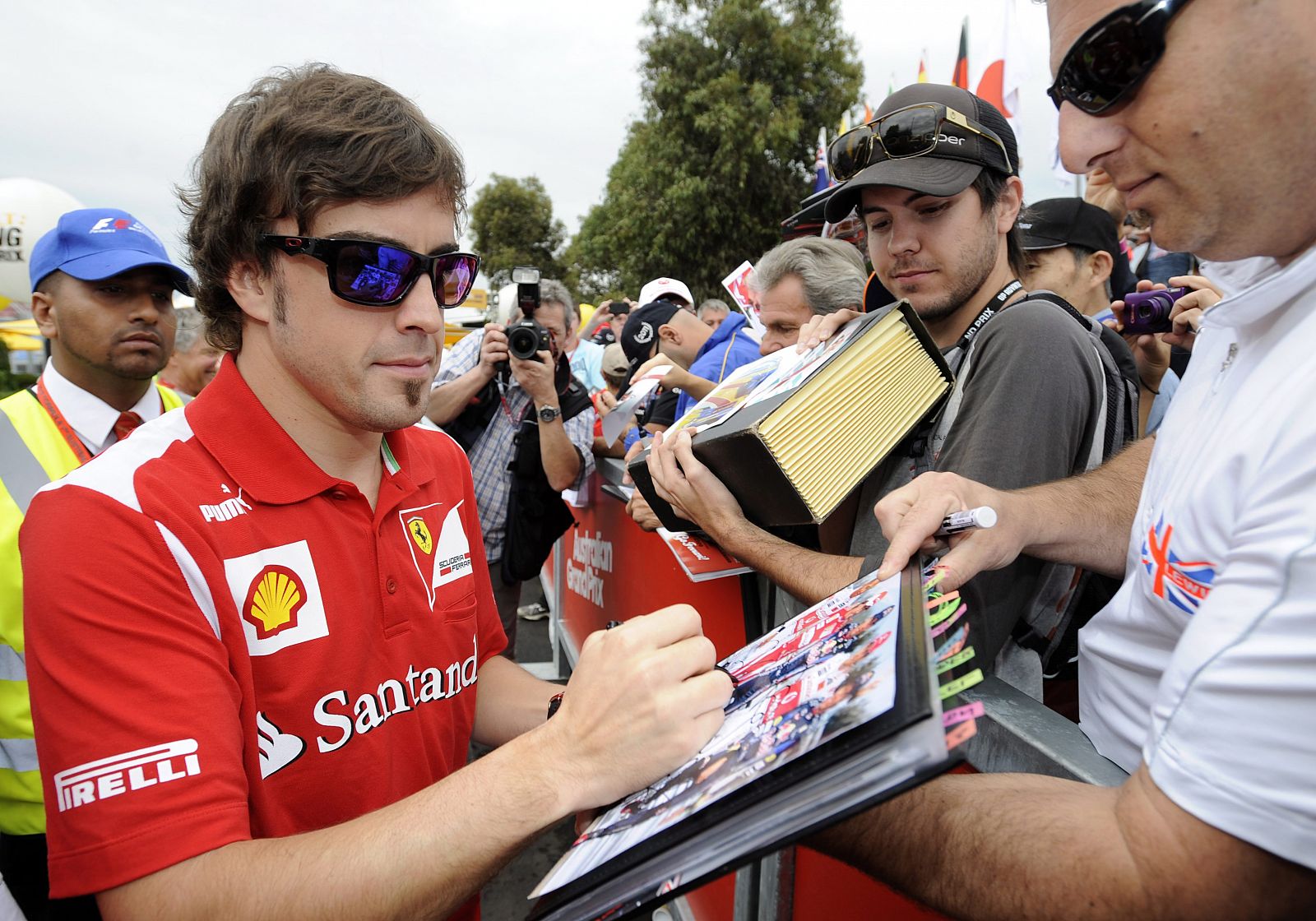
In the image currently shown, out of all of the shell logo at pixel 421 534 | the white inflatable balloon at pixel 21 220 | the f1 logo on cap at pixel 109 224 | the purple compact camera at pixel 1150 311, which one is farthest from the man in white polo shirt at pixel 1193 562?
the white inflatable balloon at pixel 21 220

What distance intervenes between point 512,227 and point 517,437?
145ft

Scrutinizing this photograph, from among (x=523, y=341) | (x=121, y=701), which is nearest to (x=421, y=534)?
(x=121, y=701)

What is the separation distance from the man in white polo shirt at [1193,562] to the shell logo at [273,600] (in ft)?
3.62

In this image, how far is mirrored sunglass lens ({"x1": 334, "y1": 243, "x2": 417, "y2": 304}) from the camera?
5.19 ft

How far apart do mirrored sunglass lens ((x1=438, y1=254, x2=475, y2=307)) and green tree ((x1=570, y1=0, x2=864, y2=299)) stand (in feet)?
77.1

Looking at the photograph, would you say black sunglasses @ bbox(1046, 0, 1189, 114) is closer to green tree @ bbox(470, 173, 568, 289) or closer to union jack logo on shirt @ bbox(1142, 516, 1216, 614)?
union jack logo on shirt @ bbox(1142, 516, 1216, 614)

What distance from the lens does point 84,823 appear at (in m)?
1.09

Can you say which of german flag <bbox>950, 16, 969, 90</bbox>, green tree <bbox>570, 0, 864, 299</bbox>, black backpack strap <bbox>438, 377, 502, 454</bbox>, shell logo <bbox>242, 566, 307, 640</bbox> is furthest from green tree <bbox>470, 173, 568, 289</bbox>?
shell logo <bbox>242, 566, 307, 640</bbox>

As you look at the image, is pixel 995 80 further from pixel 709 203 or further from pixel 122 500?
pixel 709 203

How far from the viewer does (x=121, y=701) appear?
1143 millimetres

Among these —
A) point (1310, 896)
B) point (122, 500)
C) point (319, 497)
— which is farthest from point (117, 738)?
point (1310, 896)

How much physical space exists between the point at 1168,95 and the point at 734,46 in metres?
27.4

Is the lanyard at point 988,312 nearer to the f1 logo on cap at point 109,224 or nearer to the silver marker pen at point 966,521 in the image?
the silver marker pen at point 966,521

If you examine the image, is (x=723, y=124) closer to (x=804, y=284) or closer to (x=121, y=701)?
(x=804, y=284)
